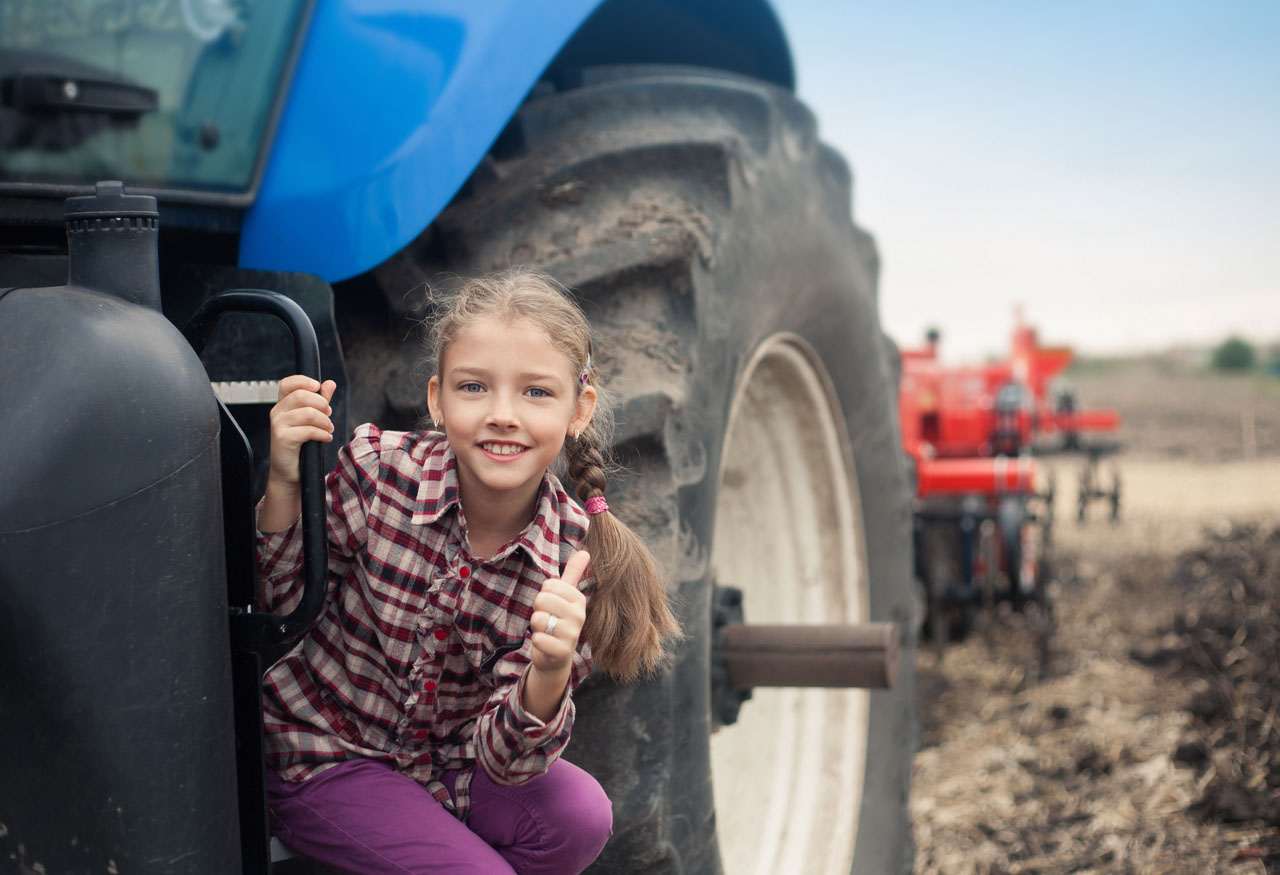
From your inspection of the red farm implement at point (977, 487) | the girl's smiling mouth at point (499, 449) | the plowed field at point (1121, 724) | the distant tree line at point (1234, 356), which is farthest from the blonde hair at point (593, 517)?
the distant tree line at point (1234, 356)

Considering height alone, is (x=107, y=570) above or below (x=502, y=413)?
below

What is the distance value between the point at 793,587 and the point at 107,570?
5.12ft

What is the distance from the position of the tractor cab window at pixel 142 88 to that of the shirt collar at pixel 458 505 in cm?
45

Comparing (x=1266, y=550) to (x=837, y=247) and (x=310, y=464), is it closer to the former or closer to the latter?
(x=837, y=247)

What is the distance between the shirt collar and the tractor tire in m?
0.16

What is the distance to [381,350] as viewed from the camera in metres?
1.53

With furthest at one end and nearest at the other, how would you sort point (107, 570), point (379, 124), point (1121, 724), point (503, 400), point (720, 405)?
point (1121, 724), point (720, 405), point (379, 124), point (503, 400), point (107, 570)

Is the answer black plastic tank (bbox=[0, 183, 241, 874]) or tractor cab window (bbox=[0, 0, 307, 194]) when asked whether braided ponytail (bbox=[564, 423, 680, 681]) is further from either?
tractor cab window (bbox=[0, 0, 307, 194])

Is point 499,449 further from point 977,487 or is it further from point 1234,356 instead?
point 1234,356

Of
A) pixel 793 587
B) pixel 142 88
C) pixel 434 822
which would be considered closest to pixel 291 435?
pixel 434 822

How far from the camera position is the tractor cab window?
142cm

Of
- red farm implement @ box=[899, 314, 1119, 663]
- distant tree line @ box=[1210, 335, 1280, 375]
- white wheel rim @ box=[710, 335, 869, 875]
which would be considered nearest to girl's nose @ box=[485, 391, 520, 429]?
white wheel rim @ box=[710, 335, 869, 875]

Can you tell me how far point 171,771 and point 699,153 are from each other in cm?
110

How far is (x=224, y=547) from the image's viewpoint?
3.61 ft
